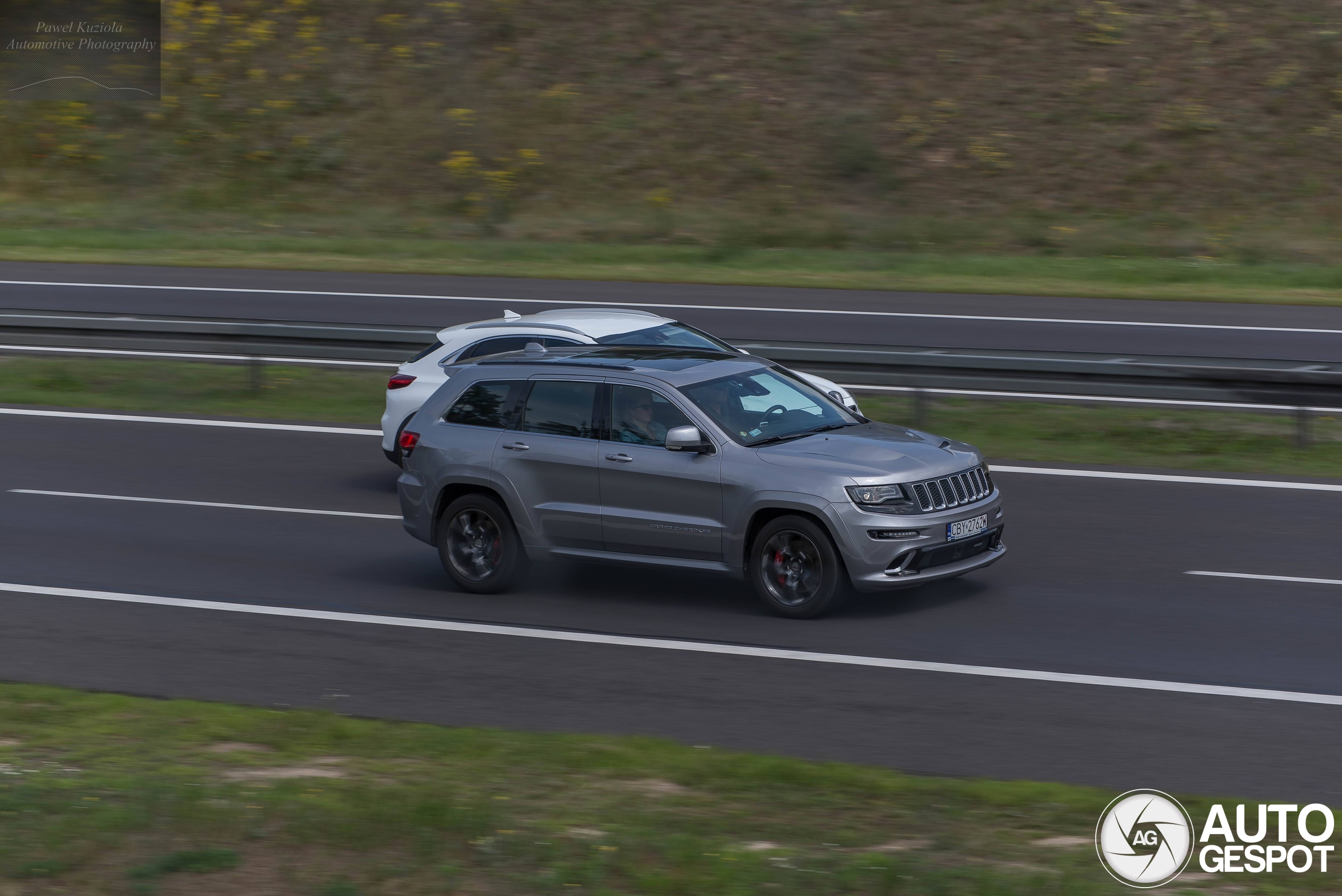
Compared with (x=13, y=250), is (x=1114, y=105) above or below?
above

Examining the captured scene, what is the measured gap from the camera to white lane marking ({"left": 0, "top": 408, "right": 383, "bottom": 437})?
1702 centimetres

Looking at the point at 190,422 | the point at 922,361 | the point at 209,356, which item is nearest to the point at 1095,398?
the point at 922,361

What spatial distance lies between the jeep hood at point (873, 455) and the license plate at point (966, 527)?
33cm

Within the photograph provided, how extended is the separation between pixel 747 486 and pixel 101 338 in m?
12.7

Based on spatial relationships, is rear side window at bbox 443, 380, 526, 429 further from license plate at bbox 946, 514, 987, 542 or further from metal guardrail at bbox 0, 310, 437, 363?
metal guardrail at bbox 0, 310, 437, 363

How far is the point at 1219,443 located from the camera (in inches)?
617

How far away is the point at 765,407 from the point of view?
10695 mm

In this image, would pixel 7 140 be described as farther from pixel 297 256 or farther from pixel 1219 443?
pixel 1219 443

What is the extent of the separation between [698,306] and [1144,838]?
18.9m

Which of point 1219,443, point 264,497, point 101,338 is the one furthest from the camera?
point 101,338

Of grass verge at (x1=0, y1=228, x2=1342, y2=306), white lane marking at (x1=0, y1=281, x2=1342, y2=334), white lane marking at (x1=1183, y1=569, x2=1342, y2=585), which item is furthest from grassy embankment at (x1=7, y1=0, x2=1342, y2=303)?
white lane marking at (x1=1183, y1=569, x2=1342, y2=585)

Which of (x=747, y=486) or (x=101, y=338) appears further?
(x=101, y=338)

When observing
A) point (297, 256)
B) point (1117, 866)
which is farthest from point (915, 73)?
point (1117, 866)

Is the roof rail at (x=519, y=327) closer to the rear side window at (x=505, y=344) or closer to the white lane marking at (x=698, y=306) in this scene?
the rear side window at (x=505, y=344)
